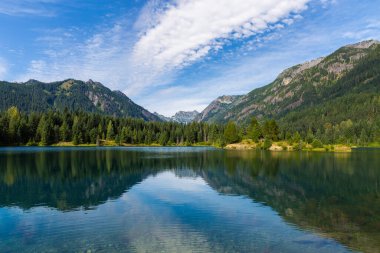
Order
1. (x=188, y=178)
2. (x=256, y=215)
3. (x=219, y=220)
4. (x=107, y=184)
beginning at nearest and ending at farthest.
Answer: (x=219, y=220), (x=256, y=215), (x=107, y=184), (x=188, y=178)

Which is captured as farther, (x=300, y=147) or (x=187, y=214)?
(x=300, y=147)

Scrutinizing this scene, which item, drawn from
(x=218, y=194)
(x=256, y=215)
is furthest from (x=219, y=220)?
(x=218, y=194)

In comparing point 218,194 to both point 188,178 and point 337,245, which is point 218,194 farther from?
point 337,245

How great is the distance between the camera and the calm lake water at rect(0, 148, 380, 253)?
24.7 metres

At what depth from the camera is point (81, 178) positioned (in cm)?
6062

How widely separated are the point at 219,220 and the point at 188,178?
33.6 meters

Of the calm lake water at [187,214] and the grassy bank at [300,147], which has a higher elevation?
the grassy bank at [300,147]

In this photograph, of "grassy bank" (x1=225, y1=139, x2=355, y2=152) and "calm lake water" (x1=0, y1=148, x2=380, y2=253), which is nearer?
"calm lake water" (x1=0, y1=148, x2=380, y2=253)

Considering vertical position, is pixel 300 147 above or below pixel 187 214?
above

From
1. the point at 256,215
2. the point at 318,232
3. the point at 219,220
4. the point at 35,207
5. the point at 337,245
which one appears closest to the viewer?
the point at 337,245

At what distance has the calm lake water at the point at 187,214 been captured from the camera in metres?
24.7

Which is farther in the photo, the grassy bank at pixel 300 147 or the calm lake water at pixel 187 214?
the grassy bank at pixel 300 147

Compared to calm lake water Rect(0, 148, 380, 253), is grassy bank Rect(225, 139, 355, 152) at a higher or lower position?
higher

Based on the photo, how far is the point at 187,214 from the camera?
35.2m
